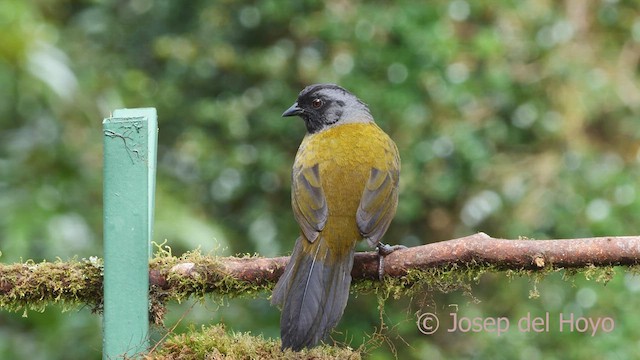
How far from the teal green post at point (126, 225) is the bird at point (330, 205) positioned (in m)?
0.42

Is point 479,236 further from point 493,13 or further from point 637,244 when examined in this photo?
point 493,13

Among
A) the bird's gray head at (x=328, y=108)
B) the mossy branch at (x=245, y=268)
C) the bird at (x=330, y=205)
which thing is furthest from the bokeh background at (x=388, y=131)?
the mossy branch at (x=245, y=268)

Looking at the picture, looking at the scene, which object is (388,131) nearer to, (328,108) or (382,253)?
(328,108)

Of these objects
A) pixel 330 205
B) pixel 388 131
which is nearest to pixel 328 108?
pixel 330 205

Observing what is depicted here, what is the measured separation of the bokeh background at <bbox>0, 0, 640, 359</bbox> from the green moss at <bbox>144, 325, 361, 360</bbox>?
308 cm

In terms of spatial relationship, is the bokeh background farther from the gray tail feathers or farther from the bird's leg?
the bird's leg

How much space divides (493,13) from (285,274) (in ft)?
15.6

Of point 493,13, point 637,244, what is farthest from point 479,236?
point 493,13

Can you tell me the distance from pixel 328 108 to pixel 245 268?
70.7 inches

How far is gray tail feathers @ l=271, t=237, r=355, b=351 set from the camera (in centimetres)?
276

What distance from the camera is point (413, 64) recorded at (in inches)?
264

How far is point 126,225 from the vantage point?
2.63m

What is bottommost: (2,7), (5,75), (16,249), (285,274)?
(16,249)

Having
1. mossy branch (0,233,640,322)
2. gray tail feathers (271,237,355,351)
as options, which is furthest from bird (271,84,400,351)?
mossy branch (0,233,640,322)
